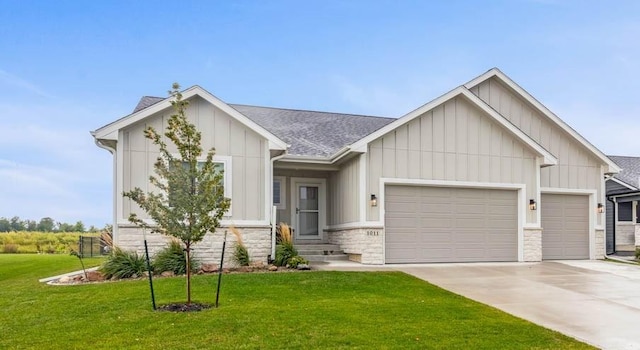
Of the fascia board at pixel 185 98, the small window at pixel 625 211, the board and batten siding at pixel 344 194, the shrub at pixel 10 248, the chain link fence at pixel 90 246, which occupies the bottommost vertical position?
the shrub at pixel 10 248

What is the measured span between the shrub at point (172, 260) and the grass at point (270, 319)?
137cm

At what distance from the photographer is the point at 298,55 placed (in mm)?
19719

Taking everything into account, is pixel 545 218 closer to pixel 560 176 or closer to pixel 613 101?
pixel 560 176

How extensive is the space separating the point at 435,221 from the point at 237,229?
5.57 metres

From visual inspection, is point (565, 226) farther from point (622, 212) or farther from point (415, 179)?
point (622, 212)

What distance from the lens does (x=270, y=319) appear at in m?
6.59

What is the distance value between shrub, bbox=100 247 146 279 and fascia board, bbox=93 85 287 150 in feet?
9.50

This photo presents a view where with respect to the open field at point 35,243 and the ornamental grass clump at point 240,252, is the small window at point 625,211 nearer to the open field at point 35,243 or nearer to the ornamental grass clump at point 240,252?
the ornamental grass clump at point 240,252

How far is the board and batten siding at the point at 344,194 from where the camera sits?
13422 mm

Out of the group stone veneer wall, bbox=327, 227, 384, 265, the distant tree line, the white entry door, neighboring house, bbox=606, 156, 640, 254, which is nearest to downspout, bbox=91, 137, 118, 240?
the white entry door

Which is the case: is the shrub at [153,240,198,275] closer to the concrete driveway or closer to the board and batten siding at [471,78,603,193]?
the concrete driveway

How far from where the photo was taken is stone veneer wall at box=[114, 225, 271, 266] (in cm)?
1176

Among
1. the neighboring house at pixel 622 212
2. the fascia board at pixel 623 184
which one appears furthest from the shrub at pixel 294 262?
the neighboring house at pixel 622 212

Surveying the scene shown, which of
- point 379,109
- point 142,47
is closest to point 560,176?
point 142,47
